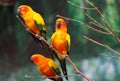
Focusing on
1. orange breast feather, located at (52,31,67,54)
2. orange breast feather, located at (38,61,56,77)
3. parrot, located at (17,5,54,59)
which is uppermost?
parrot, located at (17,5,54,59)

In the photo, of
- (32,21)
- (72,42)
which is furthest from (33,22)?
(72,42)

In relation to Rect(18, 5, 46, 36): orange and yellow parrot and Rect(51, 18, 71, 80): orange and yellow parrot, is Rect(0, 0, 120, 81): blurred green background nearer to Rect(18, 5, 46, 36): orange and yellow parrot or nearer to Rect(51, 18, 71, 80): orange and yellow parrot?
Rect(51, 18, 71, 80): orange and yellow parrot

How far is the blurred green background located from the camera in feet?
6.34

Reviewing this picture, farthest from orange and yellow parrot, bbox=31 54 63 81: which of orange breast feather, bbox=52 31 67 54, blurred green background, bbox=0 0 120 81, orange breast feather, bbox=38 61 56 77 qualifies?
blurred green background, bbox=0 0 120 81

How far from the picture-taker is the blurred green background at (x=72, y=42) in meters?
1.93

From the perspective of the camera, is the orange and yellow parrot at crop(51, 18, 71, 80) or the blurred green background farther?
the blurred green background

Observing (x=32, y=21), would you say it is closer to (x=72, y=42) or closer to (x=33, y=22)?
(x=33, y=22)

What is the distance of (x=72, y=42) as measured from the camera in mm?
2066

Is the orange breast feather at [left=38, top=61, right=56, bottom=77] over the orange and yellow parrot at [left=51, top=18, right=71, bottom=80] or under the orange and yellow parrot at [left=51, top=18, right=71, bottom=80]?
under

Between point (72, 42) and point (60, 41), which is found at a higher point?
point (60, 41)

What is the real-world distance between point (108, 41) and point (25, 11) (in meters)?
0.60

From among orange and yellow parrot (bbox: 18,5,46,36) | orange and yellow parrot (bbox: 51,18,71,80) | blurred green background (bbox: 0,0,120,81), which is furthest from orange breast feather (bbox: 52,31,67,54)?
blurred green background (bbox: 0,0,120,81)

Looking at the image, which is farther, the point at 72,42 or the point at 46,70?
the point at 72,42

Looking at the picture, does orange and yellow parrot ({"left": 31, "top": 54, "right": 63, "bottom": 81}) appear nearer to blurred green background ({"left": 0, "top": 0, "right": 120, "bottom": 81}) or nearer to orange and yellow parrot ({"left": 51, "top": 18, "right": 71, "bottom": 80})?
orange and yellow parrot ({"left": 51, "top": 18, "right": 71, "bottom": 80})
